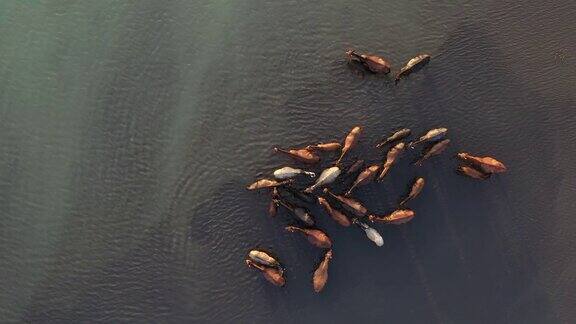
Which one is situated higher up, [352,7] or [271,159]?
[352,7]

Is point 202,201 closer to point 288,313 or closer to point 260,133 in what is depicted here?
point 260,133

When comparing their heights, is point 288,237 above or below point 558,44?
below

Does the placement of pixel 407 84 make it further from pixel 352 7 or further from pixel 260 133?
pixel 260 133

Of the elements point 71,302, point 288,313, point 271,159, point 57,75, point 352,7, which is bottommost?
point 71,302

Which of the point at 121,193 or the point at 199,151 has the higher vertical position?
the point at 199,151

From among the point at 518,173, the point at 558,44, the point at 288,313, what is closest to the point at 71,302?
the point at 288,313

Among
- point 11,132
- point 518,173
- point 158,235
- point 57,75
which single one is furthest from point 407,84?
point 11,132
